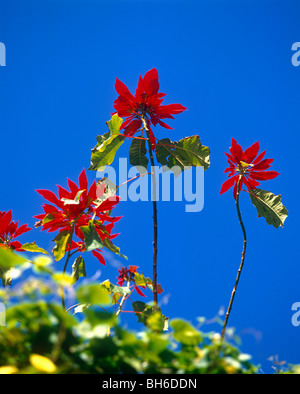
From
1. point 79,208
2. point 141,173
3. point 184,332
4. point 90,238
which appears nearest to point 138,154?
point 141,173

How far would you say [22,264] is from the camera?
58cm

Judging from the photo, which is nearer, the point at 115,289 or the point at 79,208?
the point at 79,208

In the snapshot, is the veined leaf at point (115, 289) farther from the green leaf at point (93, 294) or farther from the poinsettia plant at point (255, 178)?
the green leaf at point (93, 294)

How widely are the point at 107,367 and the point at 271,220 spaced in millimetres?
1249

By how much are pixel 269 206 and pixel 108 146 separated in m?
0.75

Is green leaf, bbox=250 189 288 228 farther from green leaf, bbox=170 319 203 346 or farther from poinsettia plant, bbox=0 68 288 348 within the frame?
green leaf, bbox=170 319 203 346

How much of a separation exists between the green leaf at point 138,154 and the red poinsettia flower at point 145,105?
0.05 m

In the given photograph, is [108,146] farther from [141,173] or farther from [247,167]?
[247,167]

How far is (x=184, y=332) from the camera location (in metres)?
0.57

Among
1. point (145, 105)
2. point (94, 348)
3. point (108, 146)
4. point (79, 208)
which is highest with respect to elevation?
point (145, 105)

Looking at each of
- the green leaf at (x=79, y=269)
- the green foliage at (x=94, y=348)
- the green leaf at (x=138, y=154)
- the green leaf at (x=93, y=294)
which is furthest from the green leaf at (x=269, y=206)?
the green leaf at (x=93, y=294)
